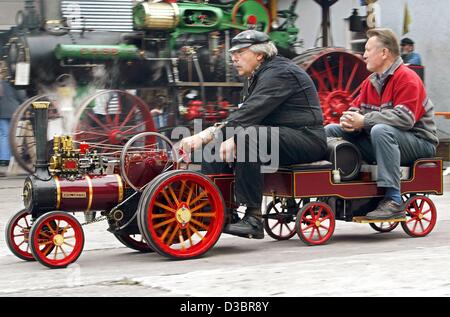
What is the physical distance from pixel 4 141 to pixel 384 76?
7391 millimetres

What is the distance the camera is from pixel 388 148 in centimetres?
714

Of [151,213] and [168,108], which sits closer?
[151,213]

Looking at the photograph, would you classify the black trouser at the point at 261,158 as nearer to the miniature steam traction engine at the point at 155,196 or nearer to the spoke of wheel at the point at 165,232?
the miniature steam traction engine at the point at 155,196

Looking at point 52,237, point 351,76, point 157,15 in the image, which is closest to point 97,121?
point 157,15

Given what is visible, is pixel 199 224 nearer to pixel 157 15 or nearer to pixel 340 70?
pixel 157 15

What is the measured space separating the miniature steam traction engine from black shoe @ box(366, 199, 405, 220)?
46 mm

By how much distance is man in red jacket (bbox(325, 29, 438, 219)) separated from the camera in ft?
23.5

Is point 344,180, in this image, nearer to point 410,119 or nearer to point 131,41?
point 410,119

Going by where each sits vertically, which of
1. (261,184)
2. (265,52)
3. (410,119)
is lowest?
(261,184)

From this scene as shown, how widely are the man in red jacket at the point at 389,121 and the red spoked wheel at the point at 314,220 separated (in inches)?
12.4

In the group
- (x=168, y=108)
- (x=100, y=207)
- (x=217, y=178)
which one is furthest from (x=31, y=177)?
(x=168, y=108)

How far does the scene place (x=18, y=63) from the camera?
39.2 ft

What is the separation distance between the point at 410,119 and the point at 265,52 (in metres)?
1.17

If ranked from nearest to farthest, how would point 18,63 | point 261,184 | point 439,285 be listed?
1. point 439,285
2. point 261,184
3. point 18,63
